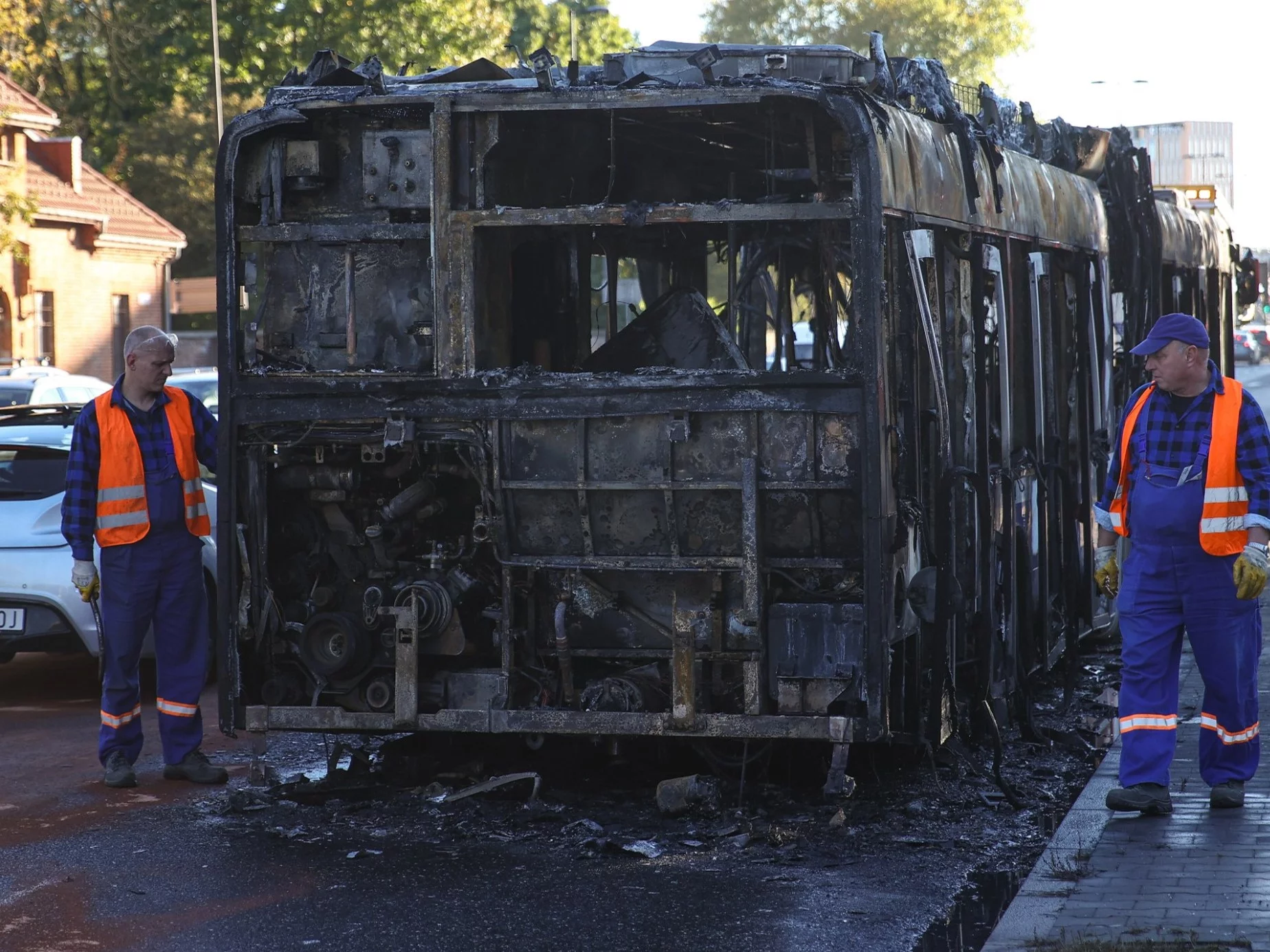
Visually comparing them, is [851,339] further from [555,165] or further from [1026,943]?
[1026,943]

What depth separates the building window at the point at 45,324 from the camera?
38875mm

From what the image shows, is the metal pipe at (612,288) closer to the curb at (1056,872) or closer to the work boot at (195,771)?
the work boot at (195,771)

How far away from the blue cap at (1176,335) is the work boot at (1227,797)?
1.51 metres

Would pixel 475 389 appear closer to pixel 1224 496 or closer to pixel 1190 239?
pixel 1224 496

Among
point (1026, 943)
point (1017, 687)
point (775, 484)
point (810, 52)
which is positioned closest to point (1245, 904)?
point (1026, 943)

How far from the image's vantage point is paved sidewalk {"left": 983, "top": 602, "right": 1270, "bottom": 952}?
4992 millimetres

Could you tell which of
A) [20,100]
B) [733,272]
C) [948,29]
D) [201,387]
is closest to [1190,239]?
[733,272]

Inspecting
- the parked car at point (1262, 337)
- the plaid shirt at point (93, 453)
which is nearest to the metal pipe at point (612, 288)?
the plaid shirt at point (93, 453)

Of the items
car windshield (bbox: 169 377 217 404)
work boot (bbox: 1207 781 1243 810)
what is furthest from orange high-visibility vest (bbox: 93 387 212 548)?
car windshield (bbox: 169 377 217 404)

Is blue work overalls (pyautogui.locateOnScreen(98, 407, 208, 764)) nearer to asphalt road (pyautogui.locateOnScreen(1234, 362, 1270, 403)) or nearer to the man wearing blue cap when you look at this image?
the man wearing blue cap

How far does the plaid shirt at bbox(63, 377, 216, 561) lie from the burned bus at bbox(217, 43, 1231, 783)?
498 mm

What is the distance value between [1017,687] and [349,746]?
9.48ft

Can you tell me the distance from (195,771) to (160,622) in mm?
609

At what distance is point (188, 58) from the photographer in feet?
152
